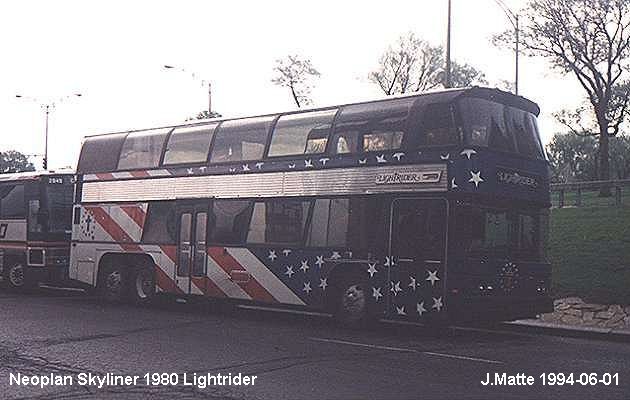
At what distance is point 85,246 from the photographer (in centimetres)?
1939

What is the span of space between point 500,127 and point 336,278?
3.83 meters

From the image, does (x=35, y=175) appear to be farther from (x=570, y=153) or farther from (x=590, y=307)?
(x=570, y=153)

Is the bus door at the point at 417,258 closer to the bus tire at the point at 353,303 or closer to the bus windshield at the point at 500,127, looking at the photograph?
the bus tire at the point at 353,303

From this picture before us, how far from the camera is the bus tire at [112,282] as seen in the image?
18.8 meters

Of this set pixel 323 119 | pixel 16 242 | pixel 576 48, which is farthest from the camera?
pixel 576 48

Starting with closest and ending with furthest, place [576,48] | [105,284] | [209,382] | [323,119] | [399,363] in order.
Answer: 1. [209,382]
2. [399,363]
3. [323,119]
4. [105,284]
5. [576,48]

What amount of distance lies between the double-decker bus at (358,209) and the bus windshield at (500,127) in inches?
1.0

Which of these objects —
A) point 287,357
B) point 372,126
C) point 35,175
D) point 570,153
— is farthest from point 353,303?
point 570,153

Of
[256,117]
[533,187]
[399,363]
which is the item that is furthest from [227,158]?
[399,363]

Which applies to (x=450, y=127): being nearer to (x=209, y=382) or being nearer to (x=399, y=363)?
(x=399, y=363)

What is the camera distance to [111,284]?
19031 mm

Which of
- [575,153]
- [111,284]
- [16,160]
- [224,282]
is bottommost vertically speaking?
[111,284]

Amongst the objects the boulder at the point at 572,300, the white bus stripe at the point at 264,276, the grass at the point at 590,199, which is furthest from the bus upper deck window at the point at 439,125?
the grass at the point at 590,199

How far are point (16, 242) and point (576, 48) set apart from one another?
95.2ft
